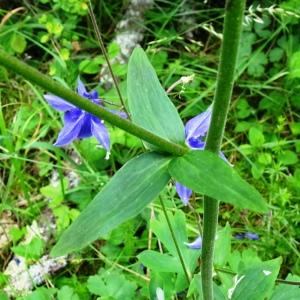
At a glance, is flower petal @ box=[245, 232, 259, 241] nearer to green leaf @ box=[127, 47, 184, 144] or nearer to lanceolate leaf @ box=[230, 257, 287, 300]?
lanceolate leaf @ box=[230, 257, 287, 300]

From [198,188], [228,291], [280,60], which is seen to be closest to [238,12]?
[198,188]

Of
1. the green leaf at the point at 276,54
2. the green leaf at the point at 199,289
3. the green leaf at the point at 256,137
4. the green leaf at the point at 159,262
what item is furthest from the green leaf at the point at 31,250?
the green leaf at the point at 276,54

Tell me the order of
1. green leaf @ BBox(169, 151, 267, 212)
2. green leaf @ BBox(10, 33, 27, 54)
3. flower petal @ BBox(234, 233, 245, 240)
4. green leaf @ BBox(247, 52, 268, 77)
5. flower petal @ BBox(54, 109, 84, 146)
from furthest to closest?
green leaf @ BBox(10, 33, 27, 54)
green leaf @ BBox(247, 52, 268, 77)
flower petal @ BBox(234, 233, 245, 240)
flower petal @ BBox(54, 109, 84, 146)
green leaf @ BBox(169, 151, 267, 212)

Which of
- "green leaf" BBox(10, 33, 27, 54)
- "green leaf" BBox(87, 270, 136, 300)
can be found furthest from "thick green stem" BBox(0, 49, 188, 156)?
"green leaf" BBox(10, 33, 27, 54)

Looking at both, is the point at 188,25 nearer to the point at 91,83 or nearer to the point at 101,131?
the point at 91,83

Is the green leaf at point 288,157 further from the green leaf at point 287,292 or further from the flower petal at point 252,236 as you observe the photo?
the green leaf at point 287,292

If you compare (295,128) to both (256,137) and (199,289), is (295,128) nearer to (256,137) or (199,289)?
(256,137)
